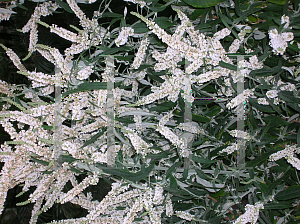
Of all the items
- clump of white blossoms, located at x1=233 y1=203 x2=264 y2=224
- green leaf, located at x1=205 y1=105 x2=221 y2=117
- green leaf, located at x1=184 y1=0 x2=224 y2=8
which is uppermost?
green leaf, located at x1=184 y1=0 x2=224 y2=8

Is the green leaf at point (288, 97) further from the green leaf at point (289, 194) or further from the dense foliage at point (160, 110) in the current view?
the green leaf at point (289, 194)

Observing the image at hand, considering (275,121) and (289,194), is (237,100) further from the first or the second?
(289,194)

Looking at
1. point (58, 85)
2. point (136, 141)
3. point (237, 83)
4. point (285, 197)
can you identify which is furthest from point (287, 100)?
point (58, 85)

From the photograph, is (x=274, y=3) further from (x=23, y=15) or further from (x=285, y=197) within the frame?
(x=23, y=15)

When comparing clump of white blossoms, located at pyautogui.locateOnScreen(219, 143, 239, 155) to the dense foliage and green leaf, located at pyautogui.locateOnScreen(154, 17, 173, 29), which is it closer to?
the dense foliage

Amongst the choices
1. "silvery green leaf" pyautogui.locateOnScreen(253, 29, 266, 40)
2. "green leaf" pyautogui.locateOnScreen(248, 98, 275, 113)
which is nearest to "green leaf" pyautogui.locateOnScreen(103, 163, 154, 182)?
"green leaf" pyautogui.locateOnScreen(248, 98, 275, 113)

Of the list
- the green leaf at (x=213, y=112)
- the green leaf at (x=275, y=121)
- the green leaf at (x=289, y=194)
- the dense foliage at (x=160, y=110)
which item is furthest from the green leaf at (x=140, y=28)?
the green leaf at (x=289, y=194)
